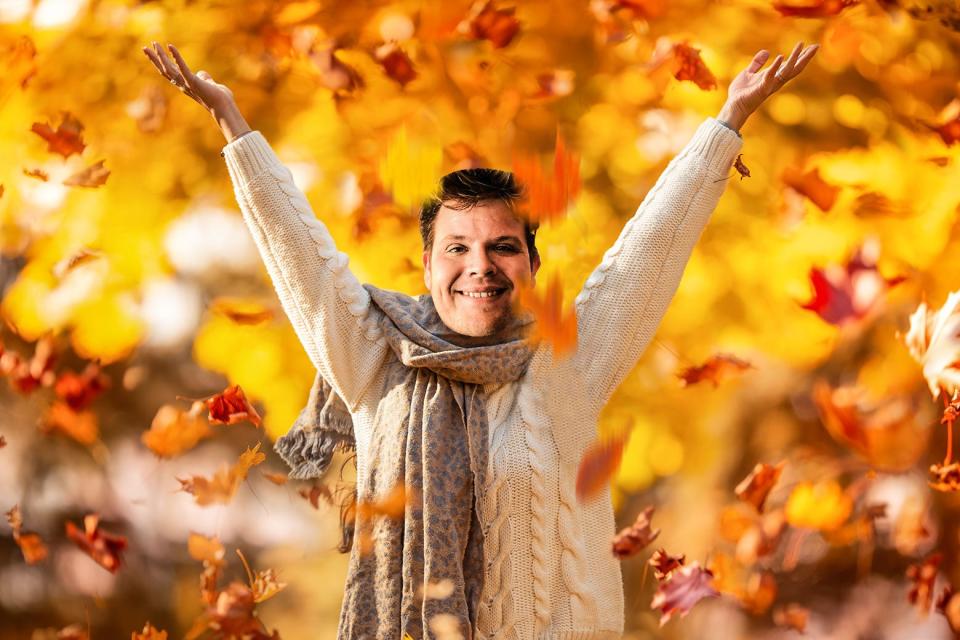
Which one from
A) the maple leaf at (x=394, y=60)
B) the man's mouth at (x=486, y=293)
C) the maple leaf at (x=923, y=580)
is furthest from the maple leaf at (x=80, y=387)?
the maple leaf at (x=923, y=580)

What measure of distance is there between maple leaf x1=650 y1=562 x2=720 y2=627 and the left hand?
143 cm

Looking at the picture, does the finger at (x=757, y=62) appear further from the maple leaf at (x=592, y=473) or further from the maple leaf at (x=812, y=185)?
the maple leaf at (x=812, y=185)

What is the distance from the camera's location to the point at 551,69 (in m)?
2.96

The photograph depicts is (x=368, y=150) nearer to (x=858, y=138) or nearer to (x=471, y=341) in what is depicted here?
(x=858, y=138)

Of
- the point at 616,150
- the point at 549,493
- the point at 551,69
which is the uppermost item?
the point at 551,69

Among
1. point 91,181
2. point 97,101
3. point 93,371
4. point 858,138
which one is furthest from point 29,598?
point 858,138

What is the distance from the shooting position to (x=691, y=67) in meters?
2.80

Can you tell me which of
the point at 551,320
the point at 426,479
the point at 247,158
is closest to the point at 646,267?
the point at 551,320

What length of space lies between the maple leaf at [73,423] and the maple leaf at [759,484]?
1.53 metres

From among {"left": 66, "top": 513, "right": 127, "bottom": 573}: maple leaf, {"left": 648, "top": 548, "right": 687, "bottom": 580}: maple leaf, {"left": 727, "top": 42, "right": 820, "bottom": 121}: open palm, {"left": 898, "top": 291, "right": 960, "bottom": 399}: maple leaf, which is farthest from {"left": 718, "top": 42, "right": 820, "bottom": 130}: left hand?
{"left": 66, "top": 513, "right": 127, "bottom": 573}: maple leaf

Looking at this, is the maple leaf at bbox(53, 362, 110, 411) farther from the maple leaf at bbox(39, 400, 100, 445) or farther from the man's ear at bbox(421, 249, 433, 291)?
the man's ear at bbox(421, 249, 433, 291)

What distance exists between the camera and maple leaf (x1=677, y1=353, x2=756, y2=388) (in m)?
2.85

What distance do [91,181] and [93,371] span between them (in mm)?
453

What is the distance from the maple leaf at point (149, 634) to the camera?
2875 millimetres
